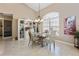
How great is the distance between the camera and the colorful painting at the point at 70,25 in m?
3.53

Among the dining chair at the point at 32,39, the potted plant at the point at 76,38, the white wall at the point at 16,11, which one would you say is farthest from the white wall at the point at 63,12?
the dining chair at the point at 32,39

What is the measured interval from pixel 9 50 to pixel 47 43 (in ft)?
3.63

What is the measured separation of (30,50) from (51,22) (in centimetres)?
101

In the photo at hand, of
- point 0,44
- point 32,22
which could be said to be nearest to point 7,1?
point 32,22

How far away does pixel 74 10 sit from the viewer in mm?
3434

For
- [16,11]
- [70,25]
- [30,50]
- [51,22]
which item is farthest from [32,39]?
[70,25]

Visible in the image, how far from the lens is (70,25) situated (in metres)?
3.63

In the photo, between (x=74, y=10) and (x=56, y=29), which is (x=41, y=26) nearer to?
(x=56, y=29)

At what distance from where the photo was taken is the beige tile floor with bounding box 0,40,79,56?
3451mm

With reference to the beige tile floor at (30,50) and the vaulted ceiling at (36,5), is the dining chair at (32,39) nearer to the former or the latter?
the beige tile floor at (30,50)

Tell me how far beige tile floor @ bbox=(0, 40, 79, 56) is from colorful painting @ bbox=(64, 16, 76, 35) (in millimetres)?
386

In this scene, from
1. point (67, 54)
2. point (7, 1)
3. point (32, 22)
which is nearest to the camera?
point (7, 1)

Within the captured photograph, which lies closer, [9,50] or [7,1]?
[7,1]

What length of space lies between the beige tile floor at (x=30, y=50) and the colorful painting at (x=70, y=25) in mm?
386
